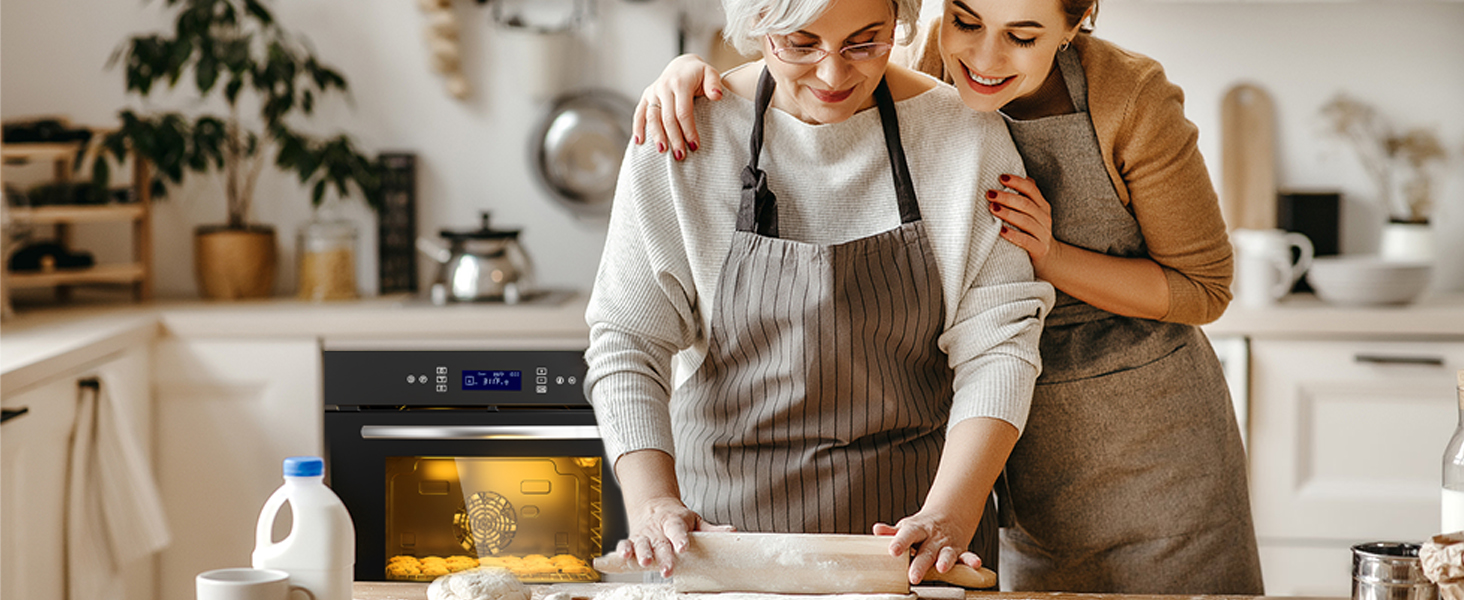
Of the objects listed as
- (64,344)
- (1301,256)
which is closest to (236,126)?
(64,344)

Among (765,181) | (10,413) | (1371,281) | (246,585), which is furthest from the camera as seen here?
(1371,281)

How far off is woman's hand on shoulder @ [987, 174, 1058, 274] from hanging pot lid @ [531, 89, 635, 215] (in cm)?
166

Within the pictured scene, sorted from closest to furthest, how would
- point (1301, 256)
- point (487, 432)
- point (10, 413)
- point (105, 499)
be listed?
A: point (10, 413), point (105, 499), point (487, 432), point (1301, 256)

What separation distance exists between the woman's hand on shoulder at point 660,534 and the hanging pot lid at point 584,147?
5.77ft

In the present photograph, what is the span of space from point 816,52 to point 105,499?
1686 millimetres

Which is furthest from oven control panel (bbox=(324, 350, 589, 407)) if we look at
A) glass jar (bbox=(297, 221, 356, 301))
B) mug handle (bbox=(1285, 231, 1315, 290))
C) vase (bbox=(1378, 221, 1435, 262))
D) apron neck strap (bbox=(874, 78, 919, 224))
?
vase (bbox=(1378, 221, 1435, 262))

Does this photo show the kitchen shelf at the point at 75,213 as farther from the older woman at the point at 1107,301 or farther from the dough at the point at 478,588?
the dough at the point at 478,588

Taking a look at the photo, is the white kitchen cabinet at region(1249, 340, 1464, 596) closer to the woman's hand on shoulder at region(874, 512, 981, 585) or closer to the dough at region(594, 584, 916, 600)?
the woman's hand on shoulder at region(874, 512, 981, 585)

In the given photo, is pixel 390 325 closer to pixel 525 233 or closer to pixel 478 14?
pixel 525 233

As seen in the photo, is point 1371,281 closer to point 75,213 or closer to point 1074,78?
point 1074,78

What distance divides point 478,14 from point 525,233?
0.54 m

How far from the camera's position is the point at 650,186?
1223 mm

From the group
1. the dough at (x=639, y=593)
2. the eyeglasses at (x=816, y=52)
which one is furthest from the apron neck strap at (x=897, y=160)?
the dough at (x=639, y=593)

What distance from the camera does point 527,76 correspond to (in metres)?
2.78
